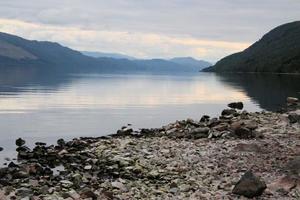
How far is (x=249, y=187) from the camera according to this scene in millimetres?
18594

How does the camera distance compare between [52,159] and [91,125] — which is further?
[91,125]

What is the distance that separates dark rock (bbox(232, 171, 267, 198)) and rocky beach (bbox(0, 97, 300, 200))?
0.04 meters

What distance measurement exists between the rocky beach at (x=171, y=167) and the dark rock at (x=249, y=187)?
0.12ft

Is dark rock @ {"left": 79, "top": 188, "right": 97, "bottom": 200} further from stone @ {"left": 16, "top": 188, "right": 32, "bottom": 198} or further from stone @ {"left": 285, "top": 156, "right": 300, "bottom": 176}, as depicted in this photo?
stone @ {"left": 285, "top": 156, "right": 300, "bottom": 176}

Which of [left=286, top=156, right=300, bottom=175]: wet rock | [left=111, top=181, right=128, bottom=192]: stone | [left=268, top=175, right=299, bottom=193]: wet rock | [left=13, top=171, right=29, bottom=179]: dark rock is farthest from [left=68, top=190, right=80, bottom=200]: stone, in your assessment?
[left=286, top=156, right=300, bottom=175]: wet rock

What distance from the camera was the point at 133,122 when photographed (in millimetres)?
50656

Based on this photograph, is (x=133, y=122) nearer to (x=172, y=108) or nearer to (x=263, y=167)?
(x=172, y=108)

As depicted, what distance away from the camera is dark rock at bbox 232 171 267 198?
18516 mm

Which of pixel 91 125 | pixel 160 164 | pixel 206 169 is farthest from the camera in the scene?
pixel 91 125

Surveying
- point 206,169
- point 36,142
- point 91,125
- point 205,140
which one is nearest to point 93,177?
point 206,169

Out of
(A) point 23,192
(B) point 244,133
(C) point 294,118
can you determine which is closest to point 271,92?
(C) point 294,118

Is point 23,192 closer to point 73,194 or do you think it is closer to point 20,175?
point 73,194

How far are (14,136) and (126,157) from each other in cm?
1687

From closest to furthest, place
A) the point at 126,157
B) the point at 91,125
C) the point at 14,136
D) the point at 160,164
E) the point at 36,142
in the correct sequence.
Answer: the point at 160,164, the point at 126,157, the point at 36,142, the point at 14,136, the point at 91,125
